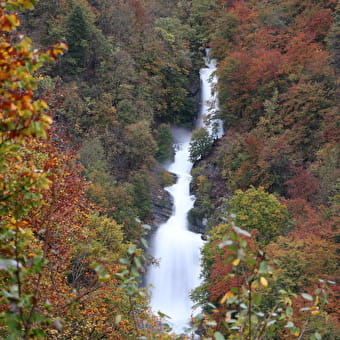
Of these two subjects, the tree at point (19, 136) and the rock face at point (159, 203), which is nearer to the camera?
the tree at point (19, 136)

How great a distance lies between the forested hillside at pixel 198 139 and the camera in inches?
520

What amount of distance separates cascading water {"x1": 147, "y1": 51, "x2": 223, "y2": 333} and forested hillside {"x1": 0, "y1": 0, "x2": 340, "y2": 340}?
1039 mm

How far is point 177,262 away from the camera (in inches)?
987

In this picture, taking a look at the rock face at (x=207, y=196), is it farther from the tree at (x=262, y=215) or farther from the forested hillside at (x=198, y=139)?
the tree at (x=262, y=215)

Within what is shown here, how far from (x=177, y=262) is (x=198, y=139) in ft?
34.4

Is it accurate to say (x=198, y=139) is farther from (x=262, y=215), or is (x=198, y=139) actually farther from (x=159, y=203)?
(x=262, y=215)

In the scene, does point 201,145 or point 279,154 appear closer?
point 279,154

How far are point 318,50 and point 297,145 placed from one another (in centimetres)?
801

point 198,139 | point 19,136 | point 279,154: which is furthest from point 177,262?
point 19,136

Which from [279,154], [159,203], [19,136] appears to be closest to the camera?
[19,136]

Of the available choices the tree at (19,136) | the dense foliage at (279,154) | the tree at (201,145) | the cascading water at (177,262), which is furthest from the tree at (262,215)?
the tree at (19,136)

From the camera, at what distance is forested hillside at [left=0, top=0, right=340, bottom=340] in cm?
1322

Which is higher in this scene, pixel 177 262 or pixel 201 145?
pixel 201 145

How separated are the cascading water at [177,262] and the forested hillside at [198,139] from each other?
3.41ft
